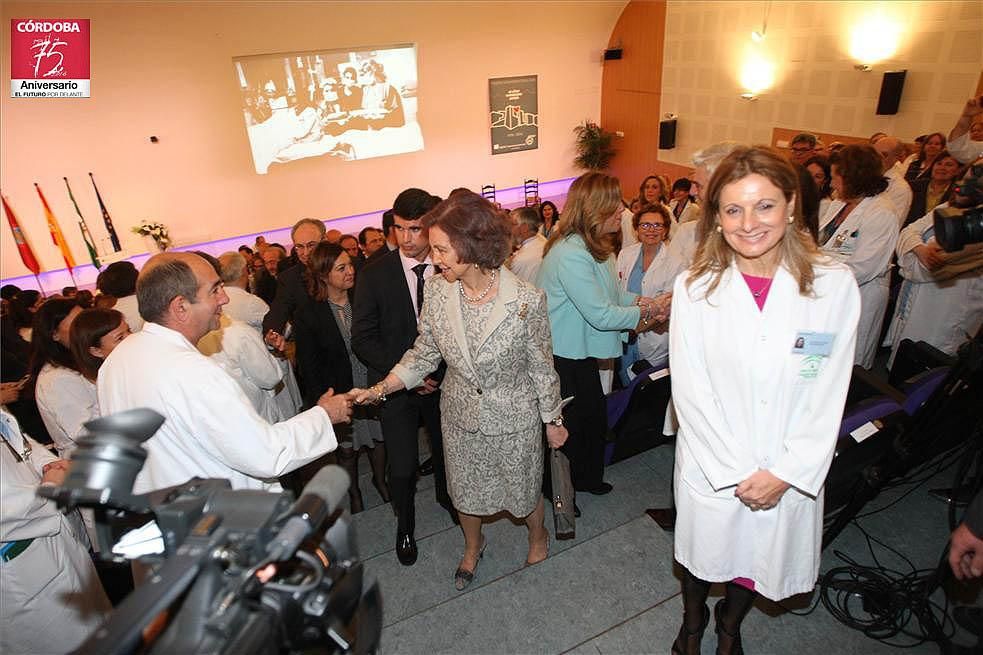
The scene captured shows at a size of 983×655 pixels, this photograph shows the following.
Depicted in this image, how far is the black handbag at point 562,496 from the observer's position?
275 centimetres

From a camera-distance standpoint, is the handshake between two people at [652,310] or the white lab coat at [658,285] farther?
the white lab coat at [658,285]

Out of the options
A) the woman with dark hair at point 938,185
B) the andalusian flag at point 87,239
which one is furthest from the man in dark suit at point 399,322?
the andalusian flag at point 87,239

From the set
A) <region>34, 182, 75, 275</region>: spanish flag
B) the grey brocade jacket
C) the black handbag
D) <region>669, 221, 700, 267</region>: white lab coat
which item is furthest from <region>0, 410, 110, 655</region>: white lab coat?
<region>34, 182, 75, 275</region>: spanish flag

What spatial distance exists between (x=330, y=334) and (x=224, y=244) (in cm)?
917

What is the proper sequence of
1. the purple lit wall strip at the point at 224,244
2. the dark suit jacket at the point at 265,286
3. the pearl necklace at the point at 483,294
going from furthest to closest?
the purple lit wall strip at the point at 224,244 < the dark suit jacket at the point at 265,286 < the pearl necklace at the point at 483,294

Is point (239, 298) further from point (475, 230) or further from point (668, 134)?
point (668, 134)

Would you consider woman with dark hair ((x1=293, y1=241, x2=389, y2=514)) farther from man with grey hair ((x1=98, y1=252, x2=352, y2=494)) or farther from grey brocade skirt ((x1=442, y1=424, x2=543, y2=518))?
man with grey hair ((x1=98, y1=252, x2=352, y2=494))

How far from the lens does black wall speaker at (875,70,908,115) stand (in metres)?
6.89

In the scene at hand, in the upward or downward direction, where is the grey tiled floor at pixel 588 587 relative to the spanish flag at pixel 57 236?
downward

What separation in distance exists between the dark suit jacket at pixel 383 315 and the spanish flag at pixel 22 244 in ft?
33.0

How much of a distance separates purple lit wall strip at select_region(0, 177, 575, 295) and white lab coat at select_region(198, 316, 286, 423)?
898cm

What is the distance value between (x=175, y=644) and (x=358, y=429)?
2.49 m

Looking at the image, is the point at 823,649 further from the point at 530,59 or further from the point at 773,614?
the point at 530,59

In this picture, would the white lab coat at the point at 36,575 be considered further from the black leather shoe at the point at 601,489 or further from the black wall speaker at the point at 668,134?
the black wall speaker at the point at 668,134
